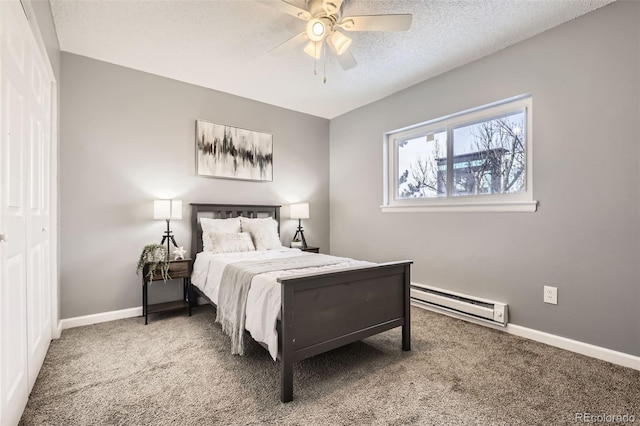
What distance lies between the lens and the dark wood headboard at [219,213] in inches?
140

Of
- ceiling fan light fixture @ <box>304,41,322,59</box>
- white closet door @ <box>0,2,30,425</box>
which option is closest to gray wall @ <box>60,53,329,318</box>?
white closet door @ <box>0,2,30,425</box>

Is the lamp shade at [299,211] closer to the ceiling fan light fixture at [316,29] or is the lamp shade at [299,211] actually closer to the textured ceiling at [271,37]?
the textured ceiling at [271,37]

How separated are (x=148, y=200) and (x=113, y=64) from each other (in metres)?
1.45

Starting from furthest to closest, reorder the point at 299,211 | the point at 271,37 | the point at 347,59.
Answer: the point at 299,211 → the point at 271,37 → the point at 347,59

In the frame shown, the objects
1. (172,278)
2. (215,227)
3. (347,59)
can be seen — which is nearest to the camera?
(347,59)

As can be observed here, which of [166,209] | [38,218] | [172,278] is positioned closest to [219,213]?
[166,209]

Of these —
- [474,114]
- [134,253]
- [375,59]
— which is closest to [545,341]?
[474,114]

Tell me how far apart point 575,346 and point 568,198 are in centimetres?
116

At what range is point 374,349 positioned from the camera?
239cm

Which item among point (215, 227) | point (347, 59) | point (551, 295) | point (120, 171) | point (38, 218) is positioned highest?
point (347, 59)

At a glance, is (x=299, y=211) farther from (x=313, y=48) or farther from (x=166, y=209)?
(x=313, y=48)

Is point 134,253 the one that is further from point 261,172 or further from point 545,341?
point 545,341

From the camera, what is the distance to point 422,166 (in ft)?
12.0

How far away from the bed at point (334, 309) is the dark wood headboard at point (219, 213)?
1766mm
